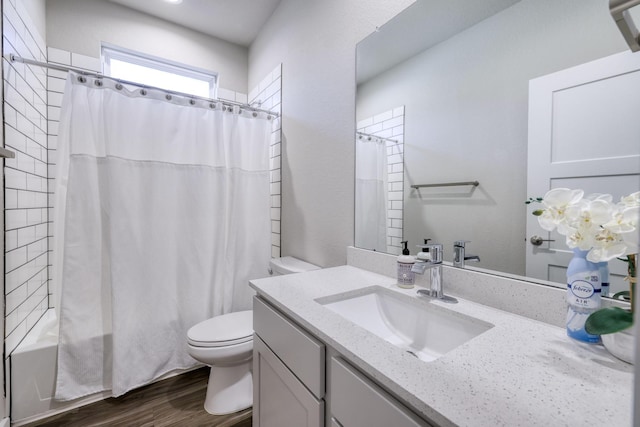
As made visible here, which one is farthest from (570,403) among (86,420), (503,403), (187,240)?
(86,420)

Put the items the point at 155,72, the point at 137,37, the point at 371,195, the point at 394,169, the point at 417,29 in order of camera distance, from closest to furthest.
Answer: the point at 417,29 → the point at 394,169 → the point at 371,195 → the point at 137,37 → the point at 155,72

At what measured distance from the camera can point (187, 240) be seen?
1813 mm

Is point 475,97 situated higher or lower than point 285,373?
higher

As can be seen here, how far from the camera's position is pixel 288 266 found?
5.88 feet

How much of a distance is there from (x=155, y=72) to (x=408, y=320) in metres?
2.85

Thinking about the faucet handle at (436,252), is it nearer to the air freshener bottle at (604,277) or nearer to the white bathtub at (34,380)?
the air freshener bottle at (604,277)

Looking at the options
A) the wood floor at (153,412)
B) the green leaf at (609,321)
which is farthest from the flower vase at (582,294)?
the wood floor at (153,412)

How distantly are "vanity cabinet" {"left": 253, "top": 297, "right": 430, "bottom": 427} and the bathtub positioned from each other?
48.1 inches

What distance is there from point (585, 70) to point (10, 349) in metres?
2.59

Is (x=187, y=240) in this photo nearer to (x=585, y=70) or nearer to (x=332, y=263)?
(x=332, y=263)

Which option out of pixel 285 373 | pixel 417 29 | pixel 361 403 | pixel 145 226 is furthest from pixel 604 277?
pixel 145 226

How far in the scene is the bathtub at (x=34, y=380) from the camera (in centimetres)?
140

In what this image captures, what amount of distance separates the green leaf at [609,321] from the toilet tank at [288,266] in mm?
1308

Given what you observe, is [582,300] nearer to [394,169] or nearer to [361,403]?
[361,403]
